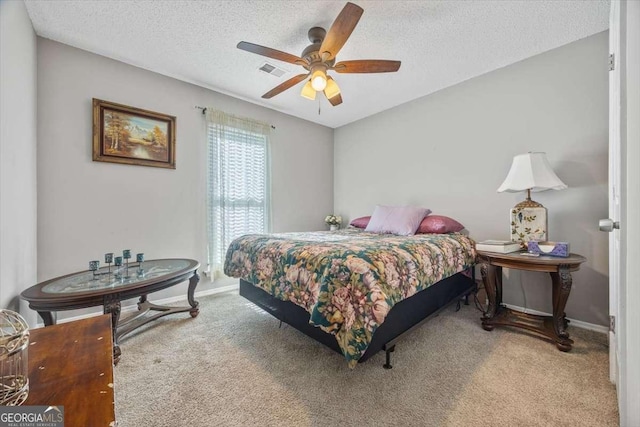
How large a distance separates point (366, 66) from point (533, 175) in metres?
1.62

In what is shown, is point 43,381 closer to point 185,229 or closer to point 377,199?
point 185,229

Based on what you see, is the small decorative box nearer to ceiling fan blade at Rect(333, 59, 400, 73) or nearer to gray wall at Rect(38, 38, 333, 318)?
ceiling fan blade at Rect(333, 59, 400, 73)

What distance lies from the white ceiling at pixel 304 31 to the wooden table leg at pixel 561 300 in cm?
195

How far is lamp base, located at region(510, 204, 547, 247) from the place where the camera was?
2.14m

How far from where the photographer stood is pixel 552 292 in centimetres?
201

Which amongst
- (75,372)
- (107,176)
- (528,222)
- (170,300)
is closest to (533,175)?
(528,222)

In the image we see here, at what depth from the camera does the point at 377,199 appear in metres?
3.82

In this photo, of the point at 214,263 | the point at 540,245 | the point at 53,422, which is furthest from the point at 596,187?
the point at 214,263

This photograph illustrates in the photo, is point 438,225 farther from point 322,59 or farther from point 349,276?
point 322,59

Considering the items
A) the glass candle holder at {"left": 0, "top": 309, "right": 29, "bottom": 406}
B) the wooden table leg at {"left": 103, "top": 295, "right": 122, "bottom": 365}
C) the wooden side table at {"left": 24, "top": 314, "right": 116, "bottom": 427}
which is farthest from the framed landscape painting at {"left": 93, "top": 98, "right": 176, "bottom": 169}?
the glass candle holder at {"left": 0, "top": 309, "right": 29, "bottom": 406}

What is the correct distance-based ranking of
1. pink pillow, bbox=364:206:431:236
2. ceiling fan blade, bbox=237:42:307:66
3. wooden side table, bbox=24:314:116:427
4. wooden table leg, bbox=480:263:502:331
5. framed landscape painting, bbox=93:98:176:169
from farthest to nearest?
pink pillow, bbox=364:206:431:236
framed landscape painting, bbox=93:98:176:169
wooden table leg, bbox=480:263:502:331
ceiling fan blade, bbox=237:42:307:66
wooden side table, bbox=24:314:116:427

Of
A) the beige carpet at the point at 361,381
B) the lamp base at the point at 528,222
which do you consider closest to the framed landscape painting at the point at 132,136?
the beige carpet at the point at 361,381

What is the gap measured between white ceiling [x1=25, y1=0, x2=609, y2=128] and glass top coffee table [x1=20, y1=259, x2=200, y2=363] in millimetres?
2009

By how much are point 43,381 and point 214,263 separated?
2611mm
